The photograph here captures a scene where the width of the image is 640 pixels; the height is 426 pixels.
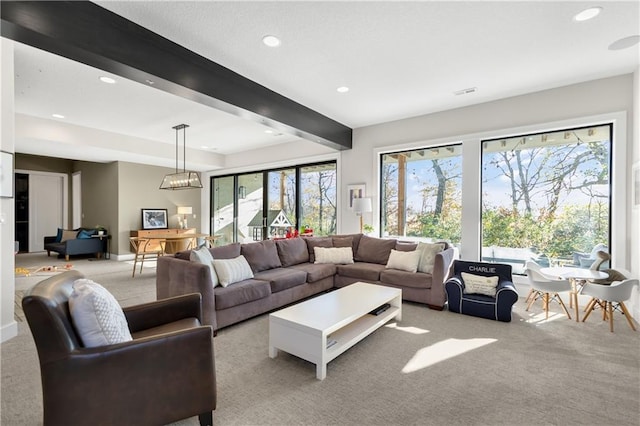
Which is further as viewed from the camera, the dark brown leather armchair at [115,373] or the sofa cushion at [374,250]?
the sofa cushion at [374,250]

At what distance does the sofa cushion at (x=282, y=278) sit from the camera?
11.8 ft

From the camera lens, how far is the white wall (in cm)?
280

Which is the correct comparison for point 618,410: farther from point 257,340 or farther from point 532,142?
point 532,142

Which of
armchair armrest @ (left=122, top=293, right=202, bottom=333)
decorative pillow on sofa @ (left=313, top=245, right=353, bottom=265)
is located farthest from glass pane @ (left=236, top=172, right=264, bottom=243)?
armchair armrest @ (left=122, top=293, right=202, bottom=333)

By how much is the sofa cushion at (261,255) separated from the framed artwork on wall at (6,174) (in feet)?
7.81

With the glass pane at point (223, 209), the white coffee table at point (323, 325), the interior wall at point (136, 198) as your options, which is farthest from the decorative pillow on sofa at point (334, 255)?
the interior wall at point (136, 198)

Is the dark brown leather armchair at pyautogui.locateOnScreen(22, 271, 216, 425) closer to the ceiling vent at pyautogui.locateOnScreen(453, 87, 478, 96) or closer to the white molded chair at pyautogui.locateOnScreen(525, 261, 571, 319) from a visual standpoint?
the white molded chair at pyautogui.locateOnScreen(525, 261, 571, 319)

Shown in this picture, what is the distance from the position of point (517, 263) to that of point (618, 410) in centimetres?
296

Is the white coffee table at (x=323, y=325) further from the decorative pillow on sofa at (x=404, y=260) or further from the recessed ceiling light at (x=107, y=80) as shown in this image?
the recessed ceiling light at (x=107, y=80)

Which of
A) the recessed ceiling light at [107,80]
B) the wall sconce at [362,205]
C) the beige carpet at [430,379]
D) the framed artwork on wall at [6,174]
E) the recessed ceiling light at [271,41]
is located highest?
the recessed ceiling light at [271,41]

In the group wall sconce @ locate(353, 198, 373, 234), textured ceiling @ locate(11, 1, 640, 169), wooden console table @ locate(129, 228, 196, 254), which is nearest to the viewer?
textured ceiling @ locate(11, 1, 640, 169)

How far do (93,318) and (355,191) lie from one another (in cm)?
496

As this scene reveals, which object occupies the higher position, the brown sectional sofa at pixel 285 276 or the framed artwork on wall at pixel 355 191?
the framed artwork on wall at pixel 355 191

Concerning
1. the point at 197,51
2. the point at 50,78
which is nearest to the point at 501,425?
the point at 197,51
